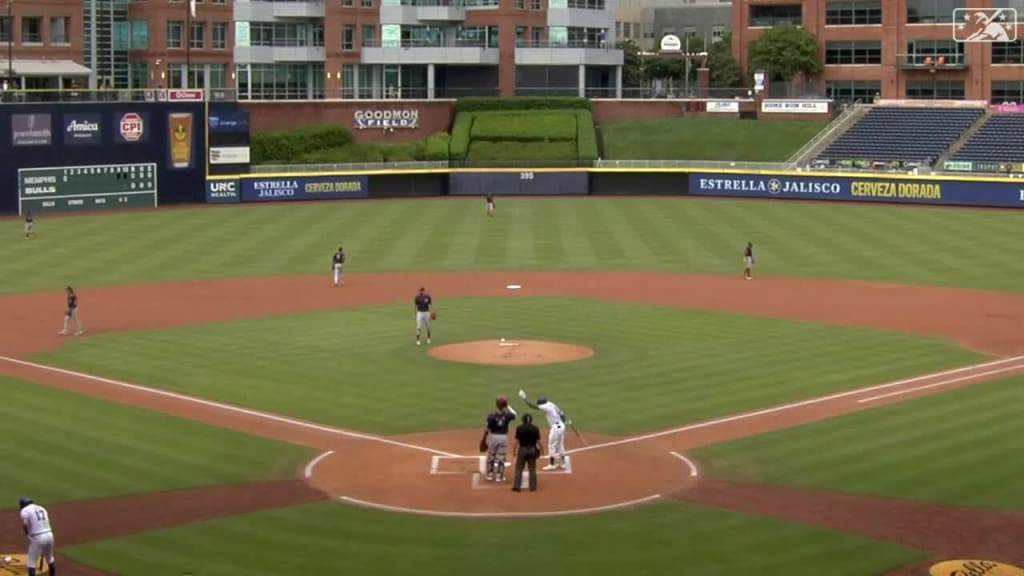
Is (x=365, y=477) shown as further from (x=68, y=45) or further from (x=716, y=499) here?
(x=68, y=45)

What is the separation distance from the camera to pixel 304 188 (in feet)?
297

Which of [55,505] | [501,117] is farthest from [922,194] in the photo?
[55,505]

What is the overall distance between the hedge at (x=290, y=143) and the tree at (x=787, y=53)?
Result: 108ft

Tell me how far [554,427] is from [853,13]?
3479 inches

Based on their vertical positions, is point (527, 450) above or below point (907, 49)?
below

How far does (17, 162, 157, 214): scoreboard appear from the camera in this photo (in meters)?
78.1

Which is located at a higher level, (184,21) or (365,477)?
(184,21)

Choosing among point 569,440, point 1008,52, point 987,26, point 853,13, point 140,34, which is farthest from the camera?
point 140,34

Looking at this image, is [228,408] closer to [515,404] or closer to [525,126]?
[515,404]

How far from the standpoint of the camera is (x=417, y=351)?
1655 inches

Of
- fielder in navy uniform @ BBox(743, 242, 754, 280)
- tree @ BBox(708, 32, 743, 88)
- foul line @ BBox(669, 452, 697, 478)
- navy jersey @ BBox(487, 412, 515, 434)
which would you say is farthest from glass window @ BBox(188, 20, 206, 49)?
navy jersey @ BBox(487, 412, 515, 434)

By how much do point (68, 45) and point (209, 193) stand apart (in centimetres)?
2567

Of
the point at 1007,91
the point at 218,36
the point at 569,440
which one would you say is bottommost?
the point at 569,440

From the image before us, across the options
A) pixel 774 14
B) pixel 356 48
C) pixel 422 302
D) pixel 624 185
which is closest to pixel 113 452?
pixel 422 302
